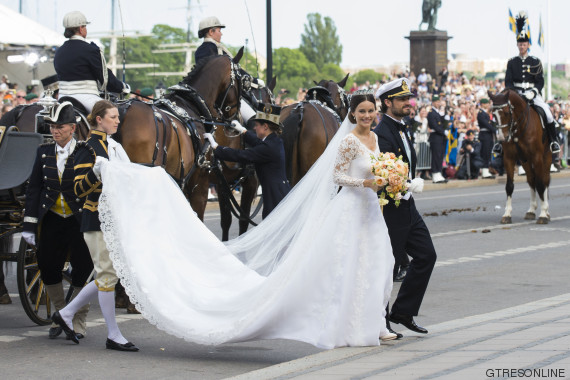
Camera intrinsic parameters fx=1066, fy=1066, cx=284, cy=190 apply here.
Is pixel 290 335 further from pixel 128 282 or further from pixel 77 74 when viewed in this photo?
pixel 77 74

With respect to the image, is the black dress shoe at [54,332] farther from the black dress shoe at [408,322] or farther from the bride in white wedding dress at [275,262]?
the black dress shoe at [408,322]

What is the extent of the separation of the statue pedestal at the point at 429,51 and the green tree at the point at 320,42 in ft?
413

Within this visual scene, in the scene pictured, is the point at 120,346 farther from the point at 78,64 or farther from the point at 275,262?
the point at 78,64

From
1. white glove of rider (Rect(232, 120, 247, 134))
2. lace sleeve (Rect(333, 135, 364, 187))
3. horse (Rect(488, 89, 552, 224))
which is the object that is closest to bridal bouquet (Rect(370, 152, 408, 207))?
lace sleeve (Rect(333, 135, 364, 187))

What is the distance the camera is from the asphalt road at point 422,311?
777 cm

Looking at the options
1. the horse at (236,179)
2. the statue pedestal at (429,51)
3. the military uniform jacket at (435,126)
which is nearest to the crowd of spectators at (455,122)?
the military uniform jacket at (435,126)

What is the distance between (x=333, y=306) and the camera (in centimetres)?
781

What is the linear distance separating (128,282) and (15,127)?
294cm

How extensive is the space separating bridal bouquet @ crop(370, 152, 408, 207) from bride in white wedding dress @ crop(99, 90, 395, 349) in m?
0.11

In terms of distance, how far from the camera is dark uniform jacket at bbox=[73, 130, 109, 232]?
8.34 metres

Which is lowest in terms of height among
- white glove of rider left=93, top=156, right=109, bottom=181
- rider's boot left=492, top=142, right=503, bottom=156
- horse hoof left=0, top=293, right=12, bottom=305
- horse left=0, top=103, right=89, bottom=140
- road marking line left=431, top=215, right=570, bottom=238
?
road marking line left=431, top=215, right=570, bottom=238

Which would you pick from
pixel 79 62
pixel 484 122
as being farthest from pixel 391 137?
pixel 484 122

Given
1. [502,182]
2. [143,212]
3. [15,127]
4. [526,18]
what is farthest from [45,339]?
[502,182]

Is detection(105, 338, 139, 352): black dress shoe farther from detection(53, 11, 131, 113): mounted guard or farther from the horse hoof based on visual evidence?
detection(53, 11, 131, 113): mounted guard
